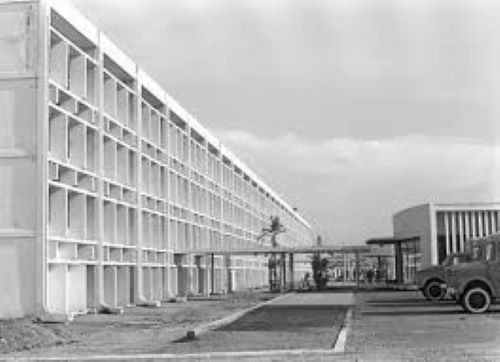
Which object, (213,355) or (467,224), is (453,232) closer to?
(467,224)

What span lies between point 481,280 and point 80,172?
16134 mm


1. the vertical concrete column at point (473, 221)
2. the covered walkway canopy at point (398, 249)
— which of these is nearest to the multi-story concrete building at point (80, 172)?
the vertical concrete column at point (473, 221)

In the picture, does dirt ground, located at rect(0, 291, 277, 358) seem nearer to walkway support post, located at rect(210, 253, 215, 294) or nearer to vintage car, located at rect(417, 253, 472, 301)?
vintage car, located at rect(417, 253, 472, 301)

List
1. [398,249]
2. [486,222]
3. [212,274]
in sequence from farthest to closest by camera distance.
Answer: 1. [398,249]
2. [212,274]
3. [486,222]

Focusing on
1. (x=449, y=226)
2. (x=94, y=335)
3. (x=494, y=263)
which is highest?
(x=449, y=226)

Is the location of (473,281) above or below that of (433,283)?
above

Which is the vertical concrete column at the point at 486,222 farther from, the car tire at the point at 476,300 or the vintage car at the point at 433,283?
the car tire at the point at 476,300

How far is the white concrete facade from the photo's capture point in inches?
2111

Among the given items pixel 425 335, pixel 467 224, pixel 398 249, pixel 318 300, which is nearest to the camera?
pixel 425 335

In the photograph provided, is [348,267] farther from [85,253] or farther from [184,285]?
[85,253]

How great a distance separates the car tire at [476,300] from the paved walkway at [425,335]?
0.35 meters

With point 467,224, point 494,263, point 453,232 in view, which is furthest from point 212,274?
point 494,263

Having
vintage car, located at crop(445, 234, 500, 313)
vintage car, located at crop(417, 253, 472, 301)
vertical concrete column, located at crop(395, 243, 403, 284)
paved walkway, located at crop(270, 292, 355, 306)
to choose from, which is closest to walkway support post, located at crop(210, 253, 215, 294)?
paved walkway, located at crop(270, 292, 355, 306)

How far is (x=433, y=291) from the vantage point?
133ft
